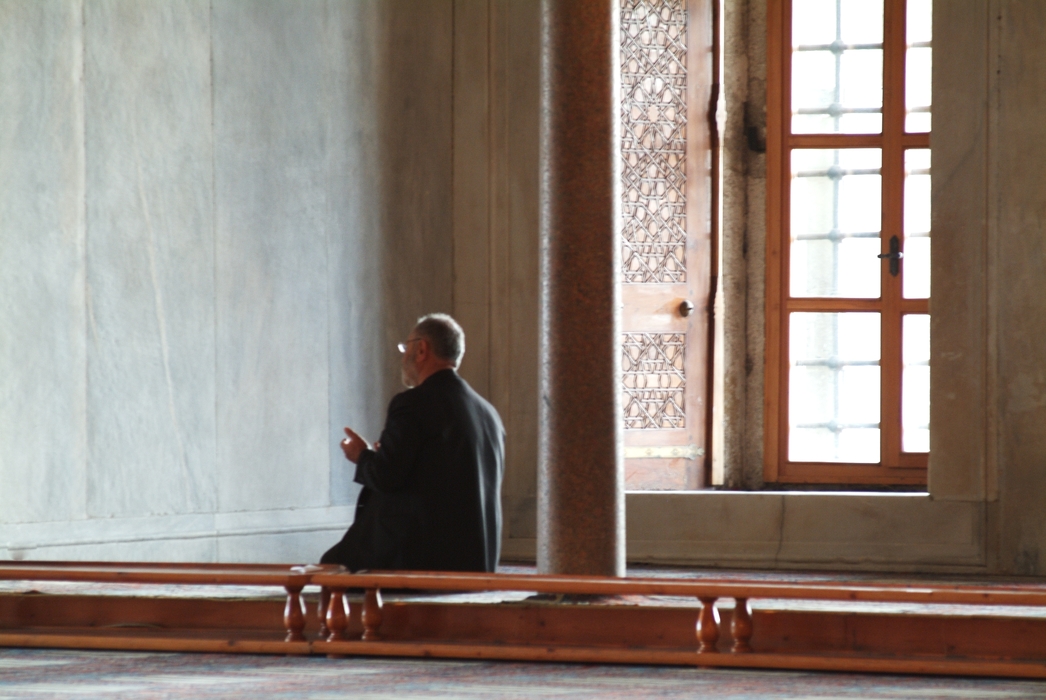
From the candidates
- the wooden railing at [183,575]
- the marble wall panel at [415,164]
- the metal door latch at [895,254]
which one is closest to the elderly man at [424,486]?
the wooden railing at [183,575]

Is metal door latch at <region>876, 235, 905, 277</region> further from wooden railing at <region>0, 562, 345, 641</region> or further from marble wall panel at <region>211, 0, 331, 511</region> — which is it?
wooden railing at <region>0, 562, 345, 641</region>

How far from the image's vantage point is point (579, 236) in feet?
17.4

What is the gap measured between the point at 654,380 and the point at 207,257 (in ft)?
7.79

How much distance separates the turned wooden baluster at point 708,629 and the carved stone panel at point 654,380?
3.26m

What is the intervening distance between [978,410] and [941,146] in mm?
1278

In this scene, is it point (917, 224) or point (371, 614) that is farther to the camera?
point (917, 224)

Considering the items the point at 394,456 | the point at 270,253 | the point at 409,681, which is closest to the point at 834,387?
the point at 270,253

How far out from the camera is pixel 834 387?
25.2 feet

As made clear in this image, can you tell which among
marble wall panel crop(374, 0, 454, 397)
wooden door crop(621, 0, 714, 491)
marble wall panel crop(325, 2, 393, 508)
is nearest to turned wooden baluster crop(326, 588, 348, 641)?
marble wall panel crop(325, 2, 393, 508)

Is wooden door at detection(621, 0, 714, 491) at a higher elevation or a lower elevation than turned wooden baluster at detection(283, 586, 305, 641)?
higher

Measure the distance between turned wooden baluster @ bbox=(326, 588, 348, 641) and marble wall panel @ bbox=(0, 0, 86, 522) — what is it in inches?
75.7

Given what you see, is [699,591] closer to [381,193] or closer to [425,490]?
[425,490]

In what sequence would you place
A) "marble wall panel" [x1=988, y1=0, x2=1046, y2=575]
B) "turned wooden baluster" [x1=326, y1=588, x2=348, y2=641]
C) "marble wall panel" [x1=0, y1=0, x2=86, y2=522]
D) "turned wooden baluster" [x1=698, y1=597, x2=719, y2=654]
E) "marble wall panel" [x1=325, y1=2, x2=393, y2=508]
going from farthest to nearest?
"marble wall panel" [x1=325, y1=2, x2=393, y2=508], "marble wall panel" [x1=988, y1=0, x2=1046, y2=575], "marble wall panel" [x1=0, y1=0, x2=86, y2=522], "turned wooden baluster" [x1=326, y1=588, x2=348, y2=641], "turned wooden baluster" [x1=698, y1=597, x2=719, y2=654]

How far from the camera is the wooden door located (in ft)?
24.9
